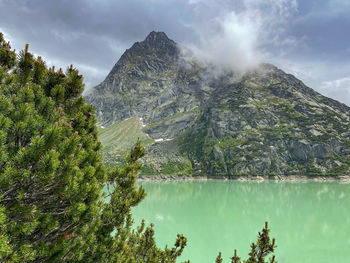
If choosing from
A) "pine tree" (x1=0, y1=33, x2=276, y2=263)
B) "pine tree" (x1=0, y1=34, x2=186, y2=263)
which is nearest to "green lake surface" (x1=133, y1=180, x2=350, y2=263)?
"pine tree" (x1=0, y1=33, x2=276, y2=263)

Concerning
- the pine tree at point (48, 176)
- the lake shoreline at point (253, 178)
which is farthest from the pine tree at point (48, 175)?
the lake shoreline at point (253, 178)

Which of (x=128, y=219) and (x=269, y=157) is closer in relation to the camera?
(x=128, y=219)

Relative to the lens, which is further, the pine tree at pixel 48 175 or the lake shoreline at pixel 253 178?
the lake shoreline at pixel 253 178

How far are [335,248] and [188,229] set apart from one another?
20564 millimetres

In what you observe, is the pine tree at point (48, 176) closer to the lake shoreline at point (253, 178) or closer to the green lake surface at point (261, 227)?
the green lake surface at point (261, 227)

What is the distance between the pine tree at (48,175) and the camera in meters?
2.90

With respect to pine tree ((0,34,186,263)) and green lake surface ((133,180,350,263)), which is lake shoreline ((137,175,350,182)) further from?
pine tree ((0,34,186,263))

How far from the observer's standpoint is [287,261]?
23781mm

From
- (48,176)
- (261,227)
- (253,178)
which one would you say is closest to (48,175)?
(48,176)

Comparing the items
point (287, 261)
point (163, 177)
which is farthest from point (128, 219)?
point (163, 177)

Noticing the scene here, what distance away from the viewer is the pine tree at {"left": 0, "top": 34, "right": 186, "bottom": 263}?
2.90 metres

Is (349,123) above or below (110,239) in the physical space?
above

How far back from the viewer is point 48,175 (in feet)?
9.51

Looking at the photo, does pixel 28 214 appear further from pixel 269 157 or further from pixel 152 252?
pixel 269 157
